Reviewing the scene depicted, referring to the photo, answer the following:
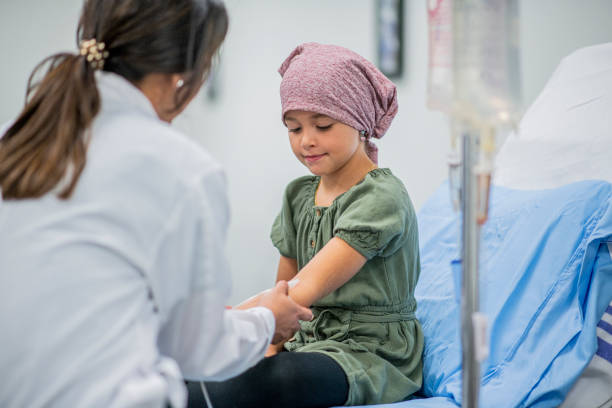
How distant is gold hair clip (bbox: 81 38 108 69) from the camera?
2.90 feet

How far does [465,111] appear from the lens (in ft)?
2.86

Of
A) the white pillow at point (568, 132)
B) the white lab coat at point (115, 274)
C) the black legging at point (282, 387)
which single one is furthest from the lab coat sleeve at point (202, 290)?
the white pillow at point (568, 132)

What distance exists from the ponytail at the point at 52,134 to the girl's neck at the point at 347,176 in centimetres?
67

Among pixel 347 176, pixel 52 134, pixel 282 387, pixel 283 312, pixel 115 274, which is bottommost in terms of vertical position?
pixel 282 387

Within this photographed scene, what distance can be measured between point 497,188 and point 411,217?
383mm

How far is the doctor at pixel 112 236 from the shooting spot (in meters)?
0.75

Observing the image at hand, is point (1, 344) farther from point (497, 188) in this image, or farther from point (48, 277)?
point (497, 188)

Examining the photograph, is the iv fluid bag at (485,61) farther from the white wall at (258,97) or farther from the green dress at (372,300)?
the white wall at (258,97)

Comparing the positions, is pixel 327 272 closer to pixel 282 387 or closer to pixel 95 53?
pixel 282 387

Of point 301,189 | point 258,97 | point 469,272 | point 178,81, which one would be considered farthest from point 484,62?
point 258,97

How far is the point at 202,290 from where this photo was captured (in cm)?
82

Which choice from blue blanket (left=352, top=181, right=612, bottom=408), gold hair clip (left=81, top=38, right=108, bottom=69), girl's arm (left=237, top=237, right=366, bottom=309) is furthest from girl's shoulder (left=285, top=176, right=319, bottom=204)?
gold hair clip (left=81, top=38, right=108, bottom=69)

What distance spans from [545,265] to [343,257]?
0.44 meters

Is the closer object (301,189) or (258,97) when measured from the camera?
(301,189)
